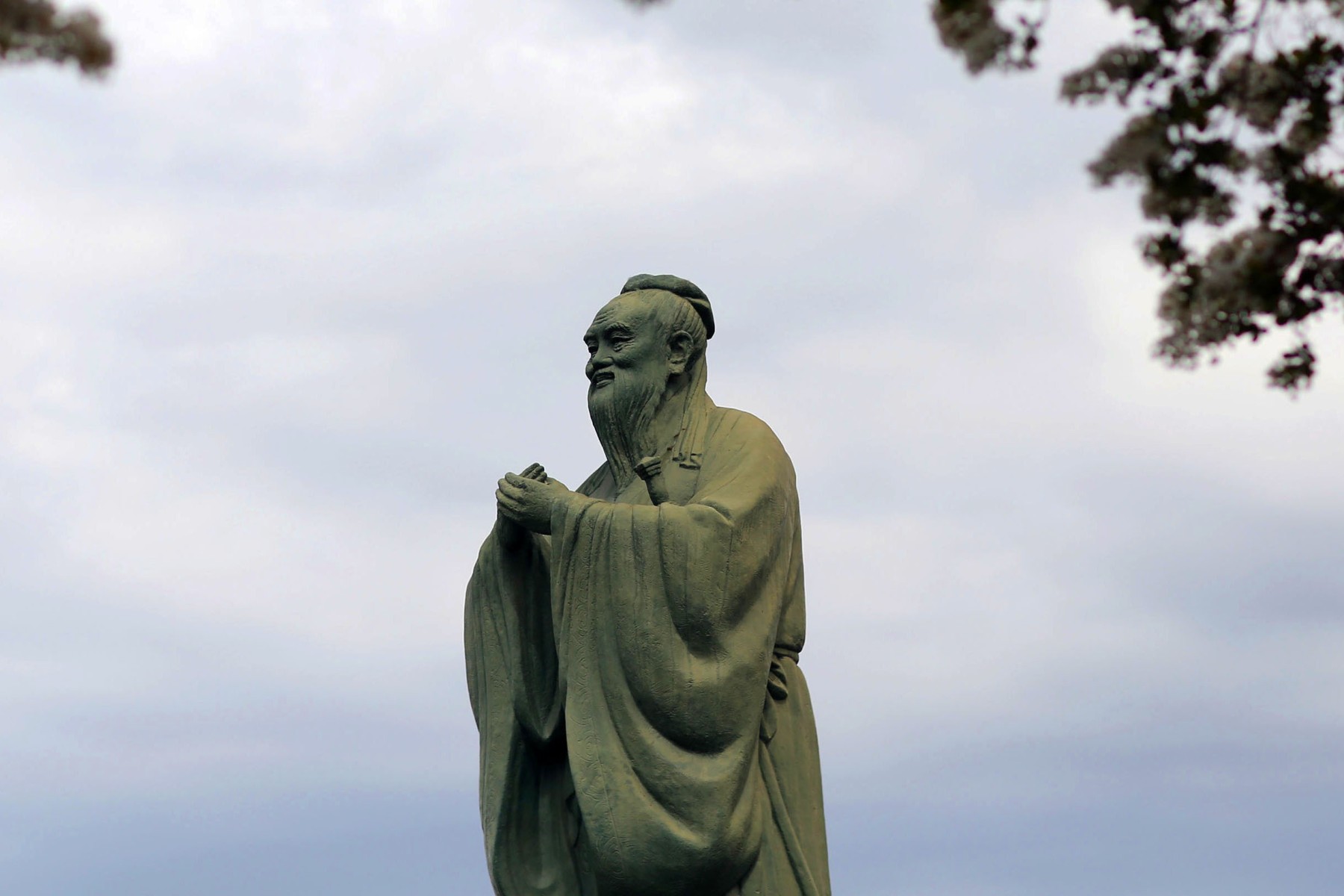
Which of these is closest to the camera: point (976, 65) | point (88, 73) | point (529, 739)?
point (88, 73)

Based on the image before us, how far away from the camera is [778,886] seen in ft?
27.8

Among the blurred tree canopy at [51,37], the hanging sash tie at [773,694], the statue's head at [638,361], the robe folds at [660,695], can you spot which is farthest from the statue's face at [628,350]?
the blurred tree canopy at [51,37]

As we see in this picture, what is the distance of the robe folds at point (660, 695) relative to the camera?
830 cm

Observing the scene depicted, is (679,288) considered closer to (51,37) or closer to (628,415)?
(628,415)

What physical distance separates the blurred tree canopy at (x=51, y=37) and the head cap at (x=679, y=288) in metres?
4.93

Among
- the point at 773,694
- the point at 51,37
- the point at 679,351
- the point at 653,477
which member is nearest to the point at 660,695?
the point at 773,694

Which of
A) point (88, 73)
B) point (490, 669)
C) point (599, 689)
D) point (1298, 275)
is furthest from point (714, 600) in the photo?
point (88, 73)

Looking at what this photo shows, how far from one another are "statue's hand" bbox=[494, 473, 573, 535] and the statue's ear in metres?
0.79

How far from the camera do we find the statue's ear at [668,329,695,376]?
30.1 ft

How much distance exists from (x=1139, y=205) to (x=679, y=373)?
13.2ft

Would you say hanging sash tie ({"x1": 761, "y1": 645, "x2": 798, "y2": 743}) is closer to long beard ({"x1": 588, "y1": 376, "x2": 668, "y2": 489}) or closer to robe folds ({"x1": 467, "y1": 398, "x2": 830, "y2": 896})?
robe folds ({"x1": 467, "y1": 398, "x2": 830, "y2": 896})

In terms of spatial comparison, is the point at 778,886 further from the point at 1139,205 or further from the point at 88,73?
the point at 88,73

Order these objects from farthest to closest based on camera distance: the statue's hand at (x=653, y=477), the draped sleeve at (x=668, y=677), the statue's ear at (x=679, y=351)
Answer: the statue's ear at (x=679, y=351)
the statue's hand at (x=653, y=477)
the draped sleeve at (x=668, y=677)

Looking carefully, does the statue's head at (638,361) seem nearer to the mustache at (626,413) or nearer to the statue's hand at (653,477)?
the mustache at (626,413)
